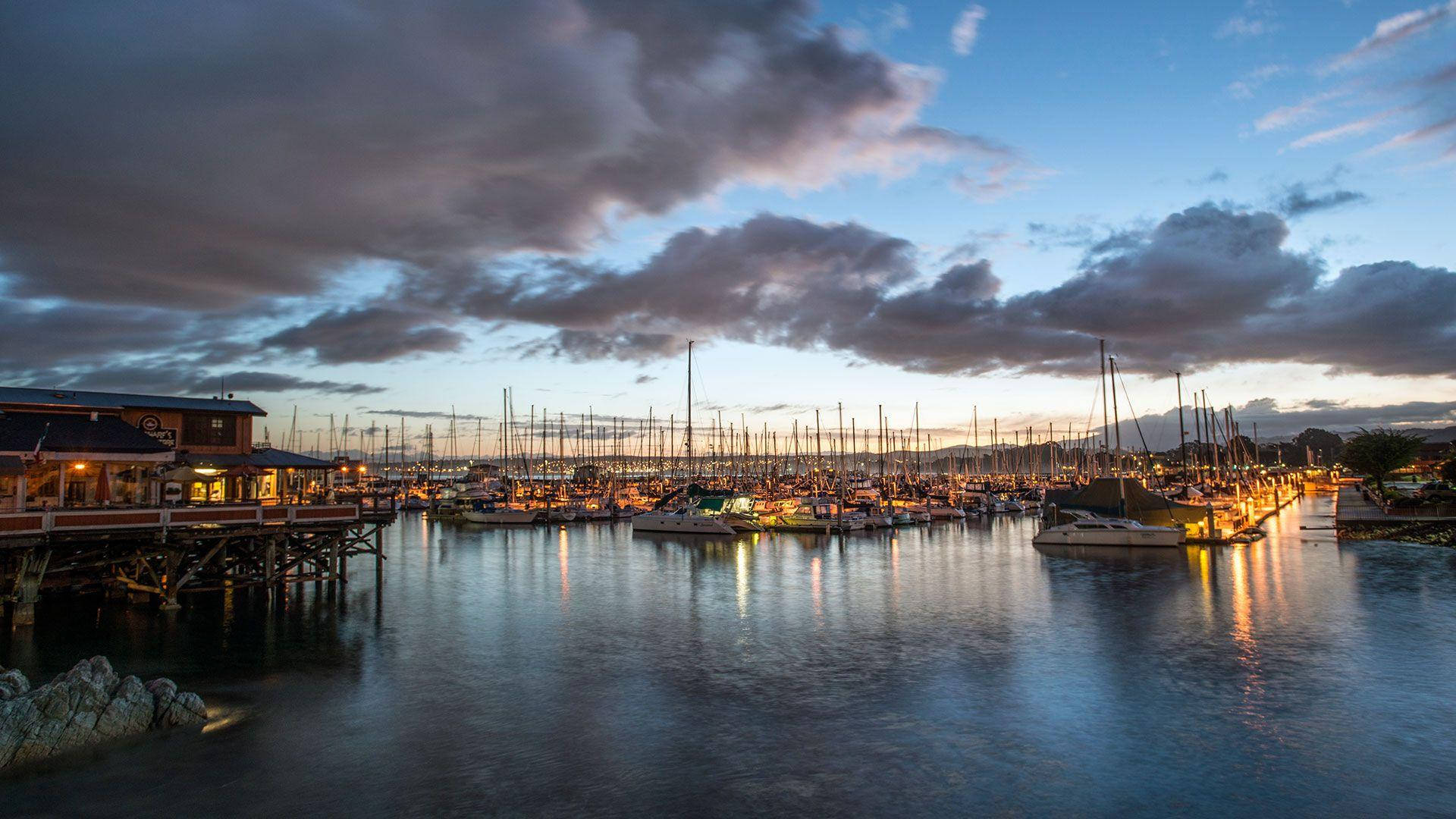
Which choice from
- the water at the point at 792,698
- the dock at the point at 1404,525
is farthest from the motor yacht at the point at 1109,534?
the water at the point at 792,698

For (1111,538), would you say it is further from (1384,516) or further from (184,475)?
(184,475)

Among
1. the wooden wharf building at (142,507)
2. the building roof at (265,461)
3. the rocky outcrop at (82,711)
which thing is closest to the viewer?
the rocky outcrop at (82,711)

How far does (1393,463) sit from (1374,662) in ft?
254

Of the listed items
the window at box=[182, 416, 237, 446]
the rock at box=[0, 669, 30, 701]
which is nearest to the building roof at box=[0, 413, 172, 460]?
the window at box=[182, 416, 237, 446]

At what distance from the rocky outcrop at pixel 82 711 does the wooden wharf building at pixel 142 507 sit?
41.0 feet

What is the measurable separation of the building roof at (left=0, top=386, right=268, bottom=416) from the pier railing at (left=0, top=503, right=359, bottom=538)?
10556 millimetres

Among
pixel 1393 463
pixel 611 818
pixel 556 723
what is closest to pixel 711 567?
pixel 556 723

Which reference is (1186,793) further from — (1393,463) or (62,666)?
(1393,463)

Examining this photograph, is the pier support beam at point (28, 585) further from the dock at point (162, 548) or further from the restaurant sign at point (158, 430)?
the restaurant sign at point (158, 430)

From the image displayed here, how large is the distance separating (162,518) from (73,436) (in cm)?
649

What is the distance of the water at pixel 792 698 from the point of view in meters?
14.5

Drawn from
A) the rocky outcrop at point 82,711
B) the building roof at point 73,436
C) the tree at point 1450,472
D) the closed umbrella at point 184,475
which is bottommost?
the rocky outcrop at point 82,711

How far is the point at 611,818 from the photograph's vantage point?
13484mm

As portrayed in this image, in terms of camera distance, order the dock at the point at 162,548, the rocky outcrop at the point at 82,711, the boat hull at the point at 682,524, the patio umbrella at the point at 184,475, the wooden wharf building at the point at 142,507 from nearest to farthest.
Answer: the rocky outcrop at the point at 82,711 → the dock at the point at 162,548 → the wooden wharf building at the point at 142,507 → the patio umbrella at the point at 184,475 → the boat hull at the point at 682,524
